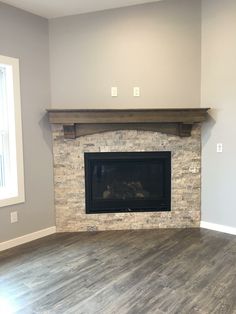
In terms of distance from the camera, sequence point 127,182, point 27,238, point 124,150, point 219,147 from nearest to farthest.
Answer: point 27,238 < point 219,147 < point 124,150 < point 127,182

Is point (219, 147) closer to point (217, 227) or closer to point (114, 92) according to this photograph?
point (217, 227)

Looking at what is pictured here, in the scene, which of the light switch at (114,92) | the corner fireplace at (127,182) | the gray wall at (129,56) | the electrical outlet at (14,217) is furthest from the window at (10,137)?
the light switch at (114,92)

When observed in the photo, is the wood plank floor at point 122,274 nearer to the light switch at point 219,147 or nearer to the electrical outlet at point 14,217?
the electrical outlet at point 14,217

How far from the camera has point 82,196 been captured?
384 centimetres

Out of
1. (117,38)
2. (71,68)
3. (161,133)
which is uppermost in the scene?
(117,38)

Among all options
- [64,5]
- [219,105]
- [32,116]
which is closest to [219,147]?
[219,105]

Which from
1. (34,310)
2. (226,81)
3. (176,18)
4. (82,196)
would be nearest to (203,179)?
(226,81)

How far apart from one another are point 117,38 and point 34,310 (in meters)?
3.07

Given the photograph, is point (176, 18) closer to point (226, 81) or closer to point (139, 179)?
point (226, 81)

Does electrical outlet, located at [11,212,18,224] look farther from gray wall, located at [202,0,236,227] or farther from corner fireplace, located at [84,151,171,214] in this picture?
gray wall, located at [202,0,236,227]

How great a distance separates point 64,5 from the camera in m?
3.36

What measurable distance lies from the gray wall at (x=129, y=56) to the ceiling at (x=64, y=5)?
3.8 inches

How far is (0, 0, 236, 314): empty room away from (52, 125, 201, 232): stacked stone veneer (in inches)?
0.5

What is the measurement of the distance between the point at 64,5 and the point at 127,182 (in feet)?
7.44
